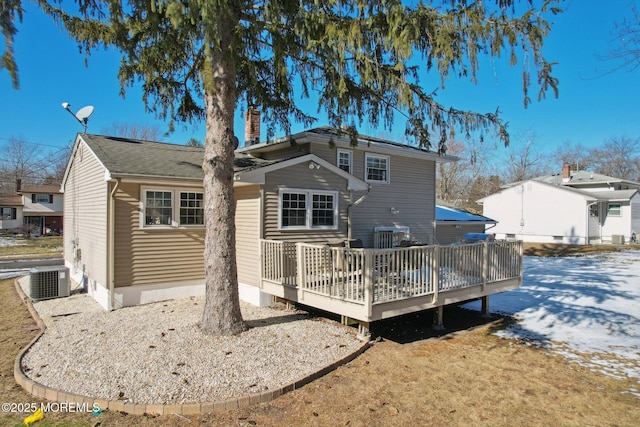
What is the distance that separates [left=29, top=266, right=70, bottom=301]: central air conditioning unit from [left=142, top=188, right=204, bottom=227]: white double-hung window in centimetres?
304

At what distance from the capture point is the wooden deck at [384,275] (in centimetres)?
655

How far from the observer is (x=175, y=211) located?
9.22m

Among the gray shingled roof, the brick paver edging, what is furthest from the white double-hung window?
the brick paver edging

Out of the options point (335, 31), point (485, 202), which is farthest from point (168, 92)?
point (485, 202)

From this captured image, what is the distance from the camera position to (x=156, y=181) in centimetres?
859

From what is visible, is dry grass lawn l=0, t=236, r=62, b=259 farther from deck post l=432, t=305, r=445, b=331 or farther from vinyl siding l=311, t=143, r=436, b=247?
deck post l=432, t=305, r=445, b=331

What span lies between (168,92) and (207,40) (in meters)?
3.88

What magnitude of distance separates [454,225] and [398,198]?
5455 mm

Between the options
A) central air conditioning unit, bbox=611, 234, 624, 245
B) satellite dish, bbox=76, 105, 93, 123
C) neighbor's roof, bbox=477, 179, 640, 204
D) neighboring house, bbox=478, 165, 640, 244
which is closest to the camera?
satellite dish, bbox=76, 105, 93, 123

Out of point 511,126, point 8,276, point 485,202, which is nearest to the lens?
point 511,126

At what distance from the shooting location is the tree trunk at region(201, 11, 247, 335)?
6.41 m

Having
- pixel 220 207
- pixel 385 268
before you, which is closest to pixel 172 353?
pixel 220 207

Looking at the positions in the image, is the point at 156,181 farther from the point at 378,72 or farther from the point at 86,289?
the point at 378,72

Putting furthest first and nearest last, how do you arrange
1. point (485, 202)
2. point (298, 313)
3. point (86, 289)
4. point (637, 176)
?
point (637, 176), point (485, 202), point (86, 289), point (298, 313)
